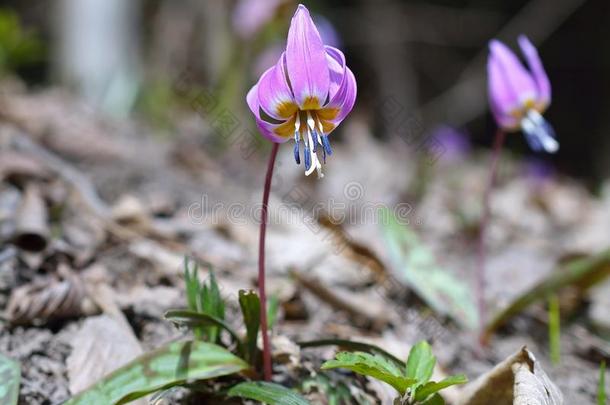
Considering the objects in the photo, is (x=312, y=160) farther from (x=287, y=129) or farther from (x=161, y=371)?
(x=161, y=371)

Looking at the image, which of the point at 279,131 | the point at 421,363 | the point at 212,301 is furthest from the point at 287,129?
the point at 421,363

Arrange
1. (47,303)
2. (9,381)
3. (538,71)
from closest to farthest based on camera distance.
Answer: (9,381), (47,303), (538,71)

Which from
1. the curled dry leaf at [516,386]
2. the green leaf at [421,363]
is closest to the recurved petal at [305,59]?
the green leaf at [421,363]

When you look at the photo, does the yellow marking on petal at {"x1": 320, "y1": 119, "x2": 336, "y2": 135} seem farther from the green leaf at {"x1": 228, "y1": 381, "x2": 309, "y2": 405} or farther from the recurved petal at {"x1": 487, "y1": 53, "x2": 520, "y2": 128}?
the recurved petal at {"x1": 487, "y1": 53, "x2": 520, "y2": 128}

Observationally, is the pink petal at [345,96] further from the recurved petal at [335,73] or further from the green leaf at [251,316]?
the green leaf at [251,316]

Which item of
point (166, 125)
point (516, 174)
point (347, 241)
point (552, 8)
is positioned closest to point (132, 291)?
point (347, 241)
